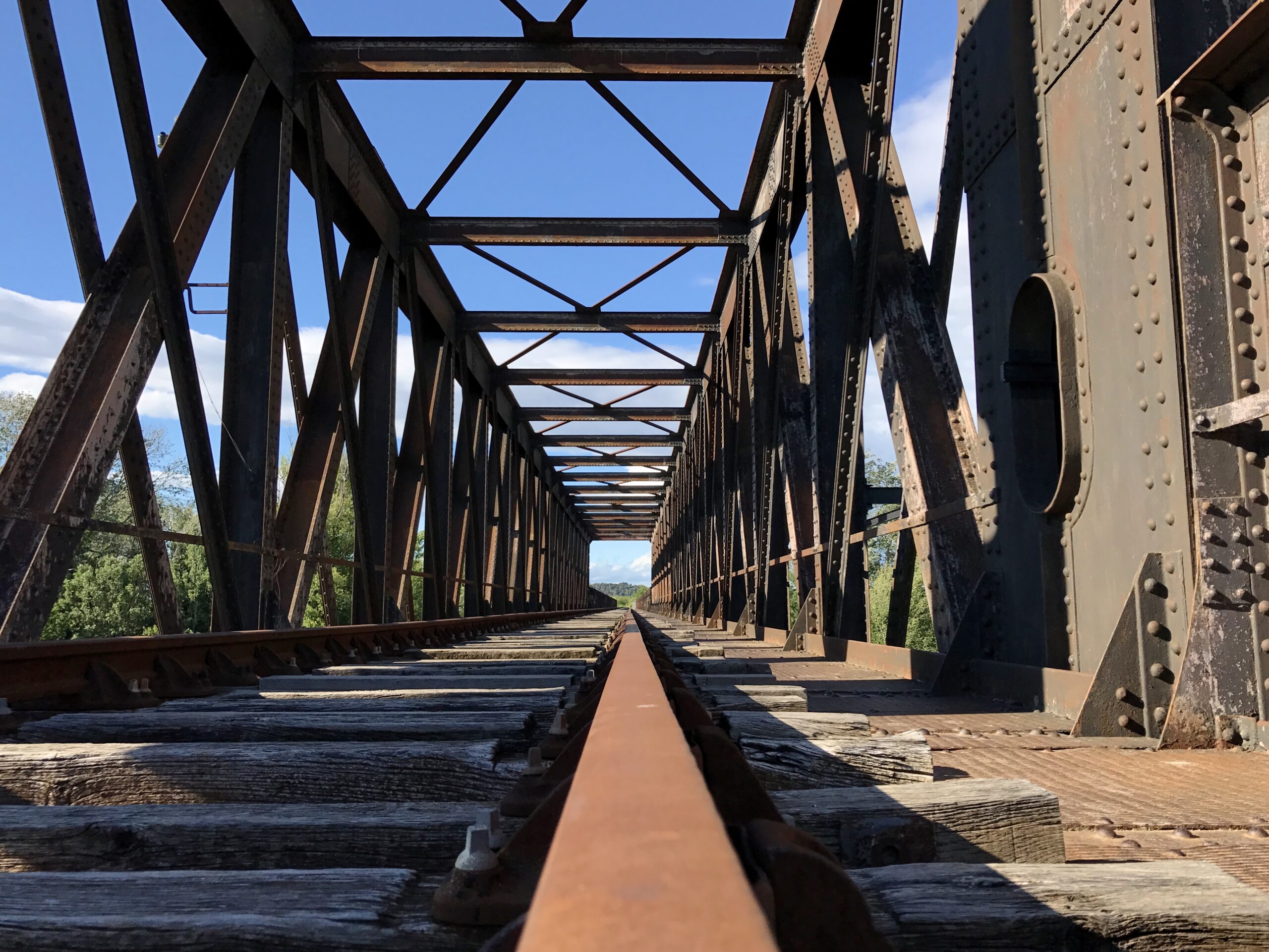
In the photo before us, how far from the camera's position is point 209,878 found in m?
1.33

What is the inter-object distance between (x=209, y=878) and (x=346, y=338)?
7427 millimetres

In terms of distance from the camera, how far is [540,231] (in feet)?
38.8

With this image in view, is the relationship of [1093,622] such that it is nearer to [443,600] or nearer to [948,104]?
[948,104]

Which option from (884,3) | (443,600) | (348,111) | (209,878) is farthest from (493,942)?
(443,600)

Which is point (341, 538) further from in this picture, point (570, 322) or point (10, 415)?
point (570, 322)

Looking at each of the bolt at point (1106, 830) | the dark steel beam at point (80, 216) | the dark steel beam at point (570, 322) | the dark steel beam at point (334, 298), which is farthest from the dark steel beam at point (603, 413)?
the bolt at point (1106, 830)

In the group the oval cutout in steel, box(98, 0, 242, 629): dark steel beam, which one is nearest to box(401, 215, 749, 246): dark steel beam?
box(98, 0, 242, 629): dark steel beam

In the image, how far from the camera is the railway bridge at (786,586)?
1.17m

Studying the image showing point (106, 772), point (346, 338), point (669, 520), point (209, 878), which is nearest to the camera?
point (209, 878)

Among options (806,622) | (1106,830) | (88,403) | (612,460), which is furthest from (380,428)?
(612,460)

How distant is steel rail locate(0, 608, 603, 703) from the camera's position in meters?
3.22

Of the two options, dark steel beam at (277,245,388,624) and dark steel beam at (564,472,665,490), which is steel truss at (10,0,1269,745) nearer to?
dark steel beam at (277,245,388,624)

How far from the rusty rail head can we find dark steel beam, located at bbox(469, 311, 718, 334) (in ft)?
47.9

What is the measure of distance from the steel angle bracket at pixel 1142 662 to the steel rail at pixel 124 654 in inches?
121
